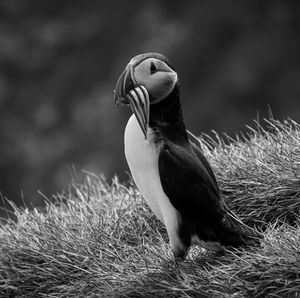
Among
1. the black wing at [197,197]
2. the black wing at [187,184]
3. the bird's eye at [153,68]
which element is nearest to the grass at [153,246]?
the black wing at [197,197]

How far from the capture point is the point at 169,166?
5914 mm

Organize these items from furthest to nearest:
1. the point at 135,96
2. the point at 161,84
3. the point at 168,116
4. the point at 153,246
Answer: the point at 153,246 < the point at 168,116 < the point at 161,84 < the point at 135,96

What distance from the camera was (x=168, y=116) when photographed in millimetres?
6098

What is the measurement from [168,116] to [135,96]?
0.30 m

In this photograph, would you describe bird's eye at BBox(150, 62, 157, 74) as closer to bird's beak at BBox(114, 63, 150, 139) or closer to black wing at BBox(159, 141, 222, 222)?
bird's beak at BBox(114, 63, 150, 139)

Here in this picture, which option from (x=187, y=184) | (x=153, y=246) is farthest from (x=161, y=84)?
(x=153, y=246)

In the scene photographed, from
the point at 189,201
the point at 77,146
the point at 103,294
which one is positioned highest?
the point at 189,201

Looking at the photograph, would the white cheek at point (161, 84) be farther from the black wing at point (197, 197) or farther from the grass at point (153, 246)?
the grass at point (153, 246)

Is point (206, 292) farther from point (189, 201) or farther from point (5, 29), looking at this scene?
point (5, 29)

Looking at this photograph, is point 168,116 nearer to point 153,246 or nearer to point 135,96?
point 135,96

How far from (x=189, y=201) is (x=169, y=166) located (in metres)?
0.21

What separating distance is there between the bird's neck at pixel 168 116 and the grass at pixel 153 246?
653 millimetres

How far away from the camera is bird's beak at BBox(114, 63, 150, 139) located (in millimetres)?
5867

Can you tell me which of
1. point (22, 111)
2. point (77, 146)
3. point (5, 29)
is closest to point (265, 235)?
point (77, 146)
